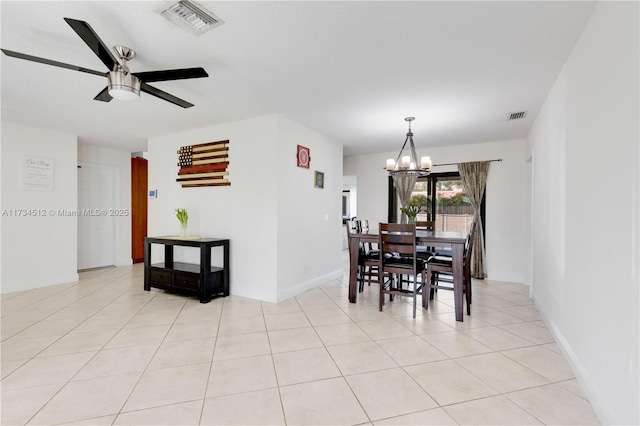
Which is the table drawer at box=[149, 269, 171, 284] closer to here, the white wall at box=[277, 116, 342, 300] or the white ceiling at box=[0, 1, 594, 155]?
the white wall at box=[277, 116, 342, 300]

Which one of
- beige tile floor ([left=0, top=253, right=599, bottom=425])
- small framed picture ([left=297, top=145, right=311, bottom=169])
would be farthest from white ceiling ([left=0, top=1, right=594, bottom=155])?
beige tile floor ([left=0, top=253, right=599, bottom=425])

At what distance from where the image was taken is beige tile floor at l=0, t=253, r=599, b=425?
1.71m

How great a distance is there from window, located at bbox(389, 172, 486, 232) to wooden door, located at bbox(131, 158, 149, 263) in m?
5.71

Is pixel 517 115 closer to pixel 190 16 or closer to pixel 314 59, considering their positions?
pixel 314 59

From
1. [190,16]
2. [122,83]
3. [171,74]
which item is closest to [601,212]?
[190,16]

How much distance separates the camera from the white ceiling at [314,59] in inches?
73.7

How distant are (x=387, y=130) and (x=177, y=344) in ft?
12.3

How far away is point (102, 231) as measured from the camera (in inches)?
233

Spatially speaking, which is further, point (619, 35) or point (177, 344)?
point (177, 344)

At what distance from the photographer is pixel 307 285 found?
14.5ft

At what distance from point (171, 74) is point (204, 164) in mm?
2337

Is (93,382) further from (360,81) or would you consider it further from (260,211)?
(360,81)

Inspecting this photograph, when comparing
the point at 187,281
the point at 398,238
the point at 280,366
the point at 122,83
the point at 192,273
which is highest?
the point at 122,83

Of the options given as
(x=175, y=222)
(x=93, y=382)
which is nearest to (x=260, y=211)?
(x=175, y=222)
